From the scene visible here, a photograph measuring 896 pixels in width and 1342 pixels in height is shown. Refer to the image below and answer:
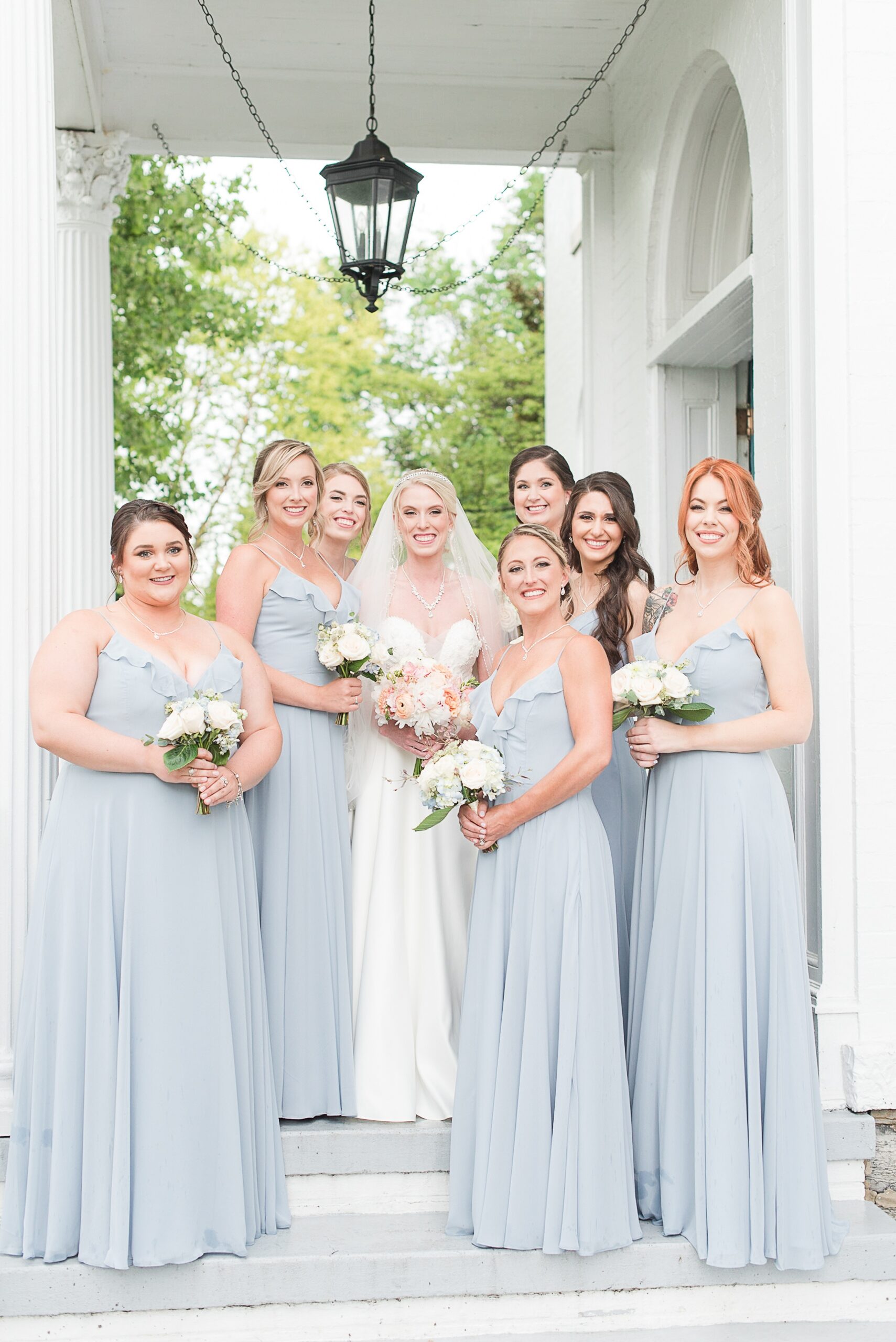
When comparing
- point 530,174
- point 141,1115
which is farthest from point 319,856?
point 530,174

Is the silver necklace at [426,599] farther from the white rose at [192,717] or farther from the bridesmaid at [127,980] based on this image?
the white rose at [192,717]

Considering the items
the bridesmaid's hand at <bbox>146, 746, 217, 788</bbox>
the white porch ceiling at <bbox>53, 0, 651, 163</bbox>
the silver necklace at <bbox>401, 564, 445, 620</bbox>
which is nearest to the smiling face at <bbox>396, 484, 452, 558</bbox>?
the silver necklace at <bbox>401, 564, 445, 620</bbox>

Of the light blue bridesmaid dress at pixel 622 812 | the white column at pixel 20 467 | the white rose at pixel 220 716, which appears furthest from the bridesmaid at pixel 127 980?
the light blue bridesmaid dress at pixel 622 812

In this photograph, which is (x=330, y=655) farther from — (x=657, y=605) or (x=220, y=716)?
(x=657, y=605)

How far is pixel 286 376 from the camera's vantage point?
2608 centimetres

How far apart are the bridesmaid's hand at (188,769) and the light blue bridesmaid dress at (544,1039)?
0.95 meters

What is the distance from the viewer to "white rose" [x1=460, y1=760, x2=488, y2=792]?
3785 millimetres

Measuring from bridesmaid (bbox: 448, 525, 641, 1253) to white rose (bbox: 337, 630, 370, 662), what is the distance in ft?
1.76

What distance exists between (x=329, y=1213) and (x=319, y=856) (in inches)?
46.5

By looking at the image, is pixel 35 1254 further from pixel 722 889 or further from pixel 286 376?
pixel 286 376

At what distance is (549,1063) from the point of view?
3.80 metres

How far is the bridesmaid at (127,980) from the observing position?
360 centimetres

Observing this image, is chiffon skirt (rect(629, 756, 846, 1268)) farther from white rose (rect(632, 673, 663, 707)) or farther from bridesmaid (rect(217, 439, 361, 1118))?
bridesmaid (rect(217, 439, 361, 1118))

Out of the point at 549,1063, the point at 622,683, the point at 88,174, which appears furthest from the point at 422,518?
the point at 88,174
